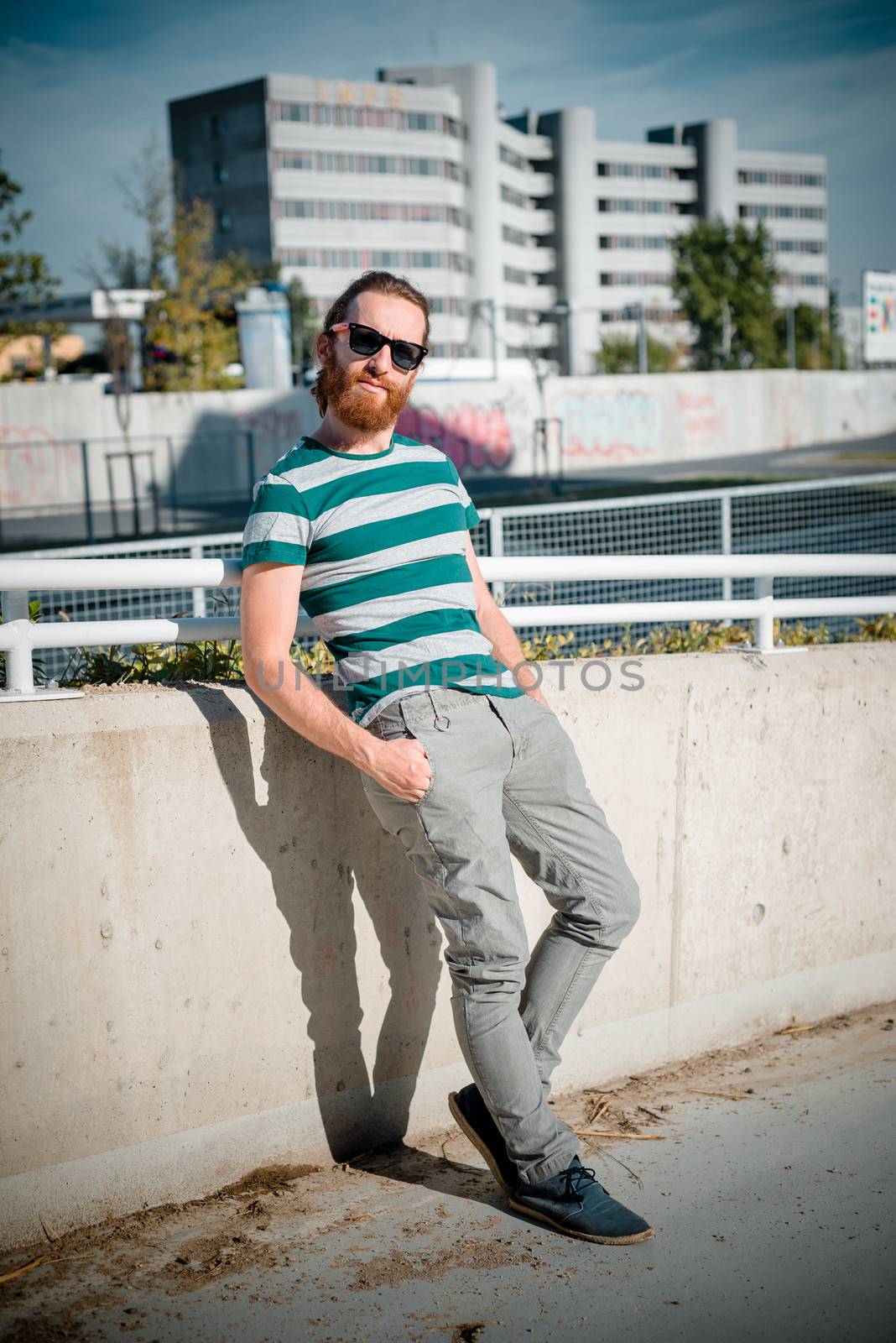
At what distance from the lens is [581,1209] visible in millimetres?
2682

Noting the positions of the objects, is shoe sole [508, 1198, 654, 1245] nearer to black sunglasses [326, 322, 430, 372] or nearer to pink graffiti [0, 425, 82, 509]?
black sunglasses [326, 322, 430, 372]

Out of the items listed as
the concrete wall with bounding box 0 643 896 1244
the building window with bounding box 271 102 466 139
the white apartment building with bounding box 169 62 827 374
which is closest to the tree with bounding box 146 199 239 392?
the concrete wall with bounding box 0 643 896 1244

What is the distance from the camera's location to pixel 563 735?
9.56 ft

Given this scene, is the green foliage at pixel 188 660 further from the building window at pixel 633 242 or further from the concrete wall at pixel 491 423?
the building window at pixel 633 242

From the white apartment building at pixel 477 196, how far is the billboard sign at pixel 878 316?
40810 mm

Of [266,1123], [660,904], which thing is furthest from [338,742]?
[660,904]

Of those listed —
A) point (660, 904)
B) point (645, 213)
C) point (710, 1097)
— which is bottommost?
point (710, 1097)

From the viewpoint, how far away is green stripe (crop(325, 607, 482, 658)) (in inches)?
108

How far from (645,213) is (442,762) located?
117m

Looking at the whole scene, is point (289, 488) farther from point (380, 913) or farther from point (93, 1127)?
point (93, 1127)

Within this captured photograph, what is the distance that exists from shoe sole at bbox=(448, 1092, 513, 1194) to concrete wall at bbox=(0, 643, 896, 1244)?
1.03 feet

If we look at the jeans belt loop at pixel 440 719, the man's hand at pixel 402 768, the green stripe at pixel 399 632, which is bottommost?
the man's hand at pixel 402 768

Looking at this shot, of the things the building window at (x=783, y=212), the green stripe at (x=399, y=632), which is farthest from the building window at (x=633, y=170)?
the green stripe at (x=399, y=632)

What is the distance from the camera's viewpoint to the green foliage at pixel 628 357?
259 ft
